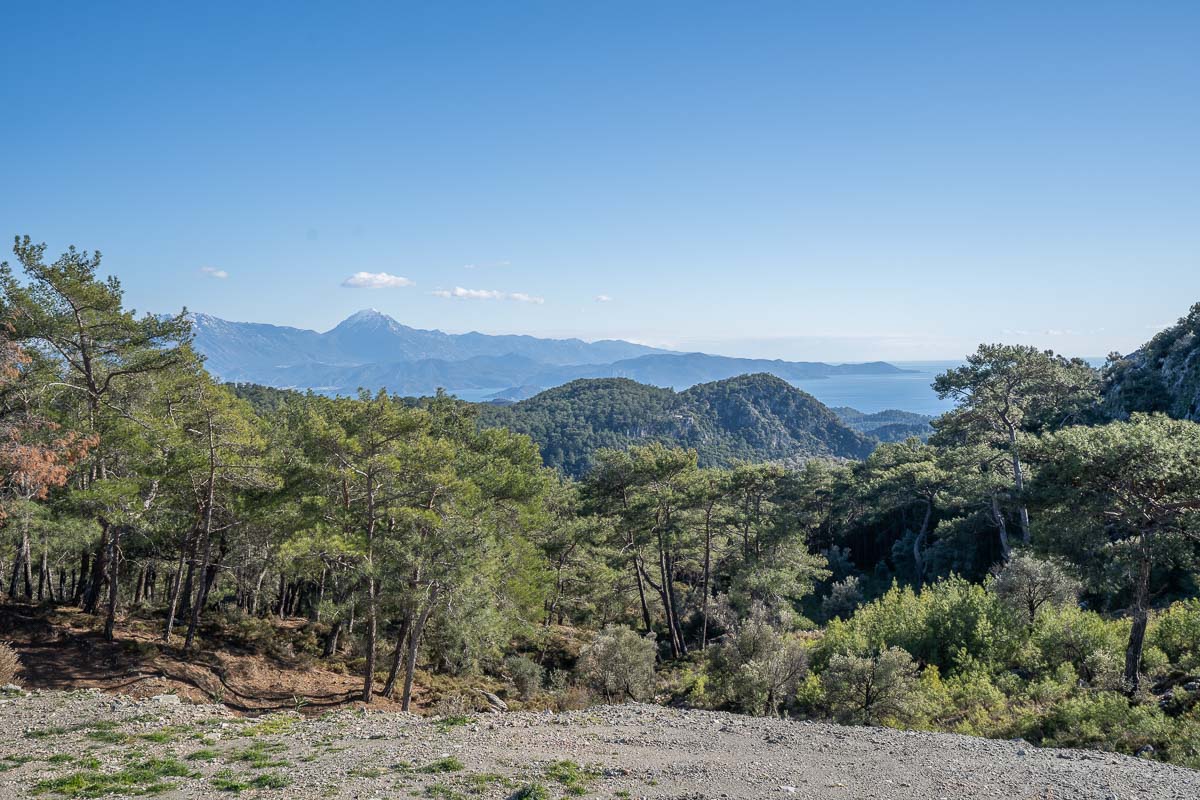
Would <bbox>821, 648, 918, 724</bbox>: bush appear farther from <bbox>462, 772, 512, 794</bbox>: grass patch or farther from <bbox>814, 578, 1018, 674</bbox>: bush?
<bbox>462, 772, 512, 794</bbox>: grass patch

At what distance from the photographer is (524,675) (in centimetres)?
1831

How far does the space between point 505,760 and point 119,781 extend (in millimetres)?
4765

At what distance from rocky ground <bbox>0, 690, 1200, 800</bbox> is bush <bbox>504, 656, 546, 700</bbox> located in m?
6.93

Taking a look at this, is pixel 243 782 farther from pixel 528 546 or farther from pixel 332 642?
pixel 332 642

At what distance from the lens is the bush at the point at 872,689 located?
11.5 meters

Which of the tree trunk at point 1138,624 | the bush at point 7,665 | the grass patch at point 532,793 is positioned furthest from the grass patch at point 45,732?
the tree trunk at point 1138,624

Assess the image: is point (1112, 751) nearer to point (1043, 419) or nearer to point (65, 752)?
point (65, 752)

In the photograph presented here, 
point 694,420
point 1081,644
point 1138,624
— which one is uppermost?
point 1138,624

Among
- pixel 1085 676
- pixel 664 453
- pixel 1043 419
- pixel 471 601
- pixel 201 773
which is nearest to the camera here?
pixel 201 773

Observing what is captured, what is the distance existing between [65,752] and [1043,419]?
53711mm

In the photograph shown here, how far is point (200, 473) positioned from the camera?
14633mm

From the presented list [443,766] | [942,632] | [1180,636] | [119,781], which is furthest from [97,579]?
[1180,636]

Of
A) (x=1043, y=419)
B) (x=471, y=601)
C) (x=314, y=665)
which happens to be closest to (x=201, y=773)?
(x=471, y=601)

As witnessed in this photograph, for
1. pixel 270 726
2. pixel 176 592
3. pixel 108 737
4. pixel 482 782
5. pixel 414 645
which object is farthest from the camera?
pixel 176 592
